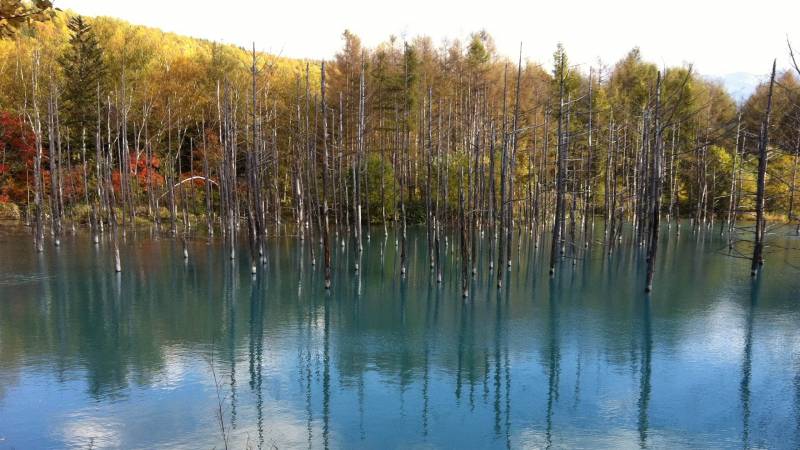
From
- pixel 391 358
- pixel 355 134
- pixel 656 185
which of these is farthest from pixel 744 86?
pixel 355 134

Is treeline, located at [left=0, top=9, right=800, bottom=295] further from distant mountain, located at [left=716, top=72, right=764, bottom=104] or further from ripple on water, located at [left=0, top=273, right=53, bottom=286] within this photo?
ripple on water, located at [left=0, top=273, right=53, bottom=286]

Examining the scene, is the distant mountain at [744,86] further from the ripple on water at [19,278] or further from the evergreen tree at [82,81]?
the evergreen tree at [82,81]

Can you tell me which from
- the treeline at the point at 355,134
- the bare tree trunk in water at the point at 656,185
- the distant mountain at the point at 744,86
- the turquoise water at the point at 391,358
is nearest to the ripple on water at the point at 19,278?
the turquoise water at the point at 391,358

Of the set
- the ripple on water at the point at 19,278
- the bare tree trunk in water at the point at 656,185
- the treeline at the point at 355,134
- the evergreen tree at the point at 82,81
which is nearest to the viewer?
the bare tree trunk in water at the point at 656,185

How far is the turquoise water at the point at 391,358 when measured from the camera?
8906mm

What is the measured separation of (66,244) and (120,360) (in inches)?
625

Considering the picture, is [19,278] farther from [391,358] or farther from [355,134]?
[355,134]

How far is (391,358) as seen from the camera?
1223cm

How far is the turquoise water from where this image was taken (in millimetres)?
8906

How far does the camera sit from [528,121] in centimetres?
3092

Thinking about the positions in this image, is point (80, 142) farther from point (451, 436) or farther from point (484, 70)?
point (451, 436)

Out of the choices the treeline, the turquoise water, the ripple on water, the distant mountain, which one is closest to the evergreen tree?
the treeline

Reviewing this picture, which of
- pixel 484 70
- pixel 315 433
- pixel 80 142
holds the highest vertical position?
pixel 484 70

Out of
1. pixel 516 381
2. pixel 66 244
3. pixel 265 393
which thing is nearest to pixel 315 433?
pixel 265 393
